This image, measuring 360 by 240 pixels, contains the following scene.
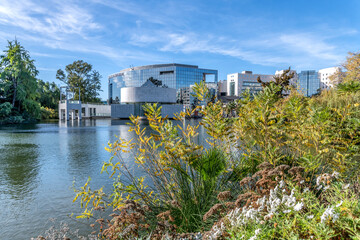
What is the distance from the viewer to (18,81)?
98.7 ft

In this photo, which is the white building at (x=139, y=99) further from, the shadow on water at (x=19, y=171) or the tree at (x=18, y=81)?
the shadow on water at (x=19, y=171)

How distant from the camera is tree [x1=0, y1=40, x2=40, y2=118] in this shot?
95.8 feet

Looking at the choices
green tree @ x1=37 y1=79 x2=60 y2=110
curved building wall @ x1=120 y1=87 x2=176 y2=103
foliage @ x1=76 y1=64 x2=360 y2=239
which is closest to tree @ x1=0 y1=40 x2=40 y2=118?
green tree @ x1=37 y1=79 x2=60 y2=110

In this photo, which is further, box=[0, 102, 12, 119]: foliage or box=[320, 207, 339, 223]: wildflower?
box=[0, 102, 12, 119]: foliage

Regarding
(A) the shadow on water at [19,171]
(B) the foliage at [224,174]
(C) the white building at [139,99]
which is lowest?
(A) the shadow on water at [19,171]

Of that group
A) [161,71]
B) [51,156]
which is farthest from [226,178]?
[161,71]

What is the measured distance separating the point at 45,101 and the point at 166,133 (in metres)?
47.1

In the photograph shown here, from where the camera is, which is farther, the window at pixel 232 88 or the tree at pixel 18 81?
the window at pixel 232 88

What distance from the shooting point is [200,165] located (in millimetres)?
2451

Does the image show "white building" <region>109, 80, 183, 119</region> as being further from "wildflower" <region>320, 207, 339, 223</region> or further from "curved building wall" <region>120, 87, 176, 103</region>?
"wildflower" <region>320, 207, 339, 223</region>

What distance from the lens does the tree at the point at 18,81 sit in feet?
95.8

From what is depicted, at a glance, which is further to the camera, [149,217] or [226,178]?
[226,178]

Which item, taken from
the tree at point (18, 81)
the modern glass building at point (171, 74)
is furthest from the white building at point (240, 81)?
the tree at point (18, 81)

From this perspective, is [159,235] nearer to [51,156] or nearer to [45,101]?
[51,156]
